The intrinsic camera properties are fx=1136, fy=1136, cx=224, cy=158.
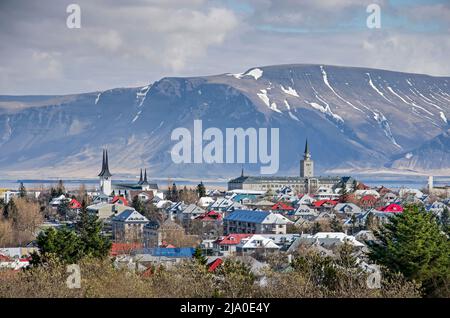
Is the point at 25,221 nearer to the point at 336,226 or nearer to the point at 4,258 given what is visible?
the point at 336,226

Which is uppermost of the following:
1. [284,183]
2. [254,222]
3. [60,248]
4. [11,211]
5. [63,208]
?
[284,183]

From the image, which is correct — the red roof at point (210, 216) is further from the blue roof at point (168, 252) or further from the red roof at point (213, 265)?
the red roof at point (213, 265)

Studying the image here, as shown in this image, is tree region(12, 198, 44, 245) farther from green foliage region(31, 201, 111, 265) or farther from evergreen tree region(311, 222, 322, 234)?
green foliage region(31, 201, 111, 265)

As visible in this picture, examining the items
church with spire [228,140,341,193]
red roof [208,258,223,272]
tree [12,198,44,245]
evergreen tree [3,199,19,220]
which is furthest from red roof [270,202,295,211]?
church with spire [228,140,341,193]

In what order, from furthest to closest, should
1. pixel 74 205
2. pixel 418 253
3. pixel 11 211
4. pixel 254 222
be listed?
1. pixel 74 205
2. pixel 254 222
3. pixel 11 211
4. pixel 418 253


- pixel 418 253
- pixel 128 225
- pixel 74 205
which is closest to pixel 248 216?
pixel 128 225

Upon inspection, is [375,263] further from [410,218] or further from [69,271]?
[69,271]
